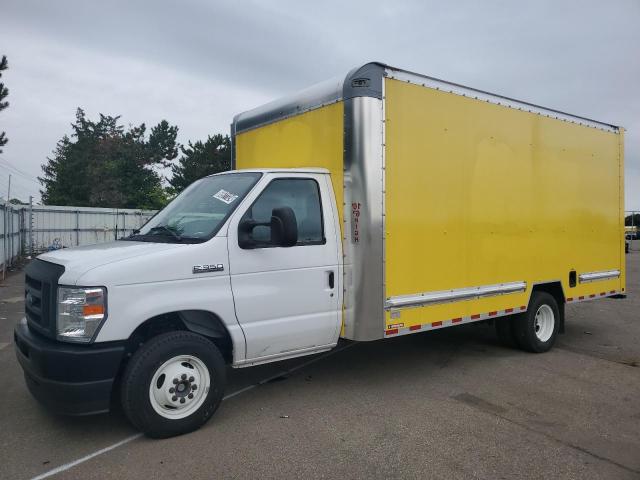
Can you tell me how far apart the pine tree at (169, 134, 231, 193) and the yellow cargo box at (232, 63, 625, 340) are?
37084mm

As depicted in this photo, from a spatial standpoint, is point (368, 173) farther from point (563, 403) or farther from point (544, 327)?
point (544, 327)

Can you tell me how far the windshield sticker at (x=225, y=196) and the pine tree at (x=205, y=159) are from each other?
3835cm

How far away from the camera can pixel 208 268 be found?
4.36 m

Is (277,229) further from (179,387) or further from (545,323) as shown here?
(545,323)

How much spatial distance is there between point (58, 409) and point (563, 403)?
179 inches

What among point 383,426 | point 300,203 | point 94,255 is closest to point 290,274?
point 300,203

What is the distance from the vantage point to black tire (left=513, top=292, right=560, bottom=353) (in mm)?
6871

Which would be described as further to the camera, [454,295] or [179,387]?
[454,295]

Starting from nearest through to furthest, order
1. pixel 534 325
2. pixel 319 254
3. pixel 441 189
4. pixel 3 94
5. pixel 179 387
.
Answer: pixel 179 387 < pixel 319 254 < pixel 441 189 < pixel 534 325 < pixel 3 94

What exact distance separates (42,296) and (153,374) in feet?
3.54

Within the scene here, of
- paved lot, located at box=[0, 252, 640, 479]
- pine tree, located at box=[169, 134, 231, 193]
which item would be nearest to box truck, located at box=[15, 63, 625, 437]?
paved lot, located at box=[0, 252, 640, 479]

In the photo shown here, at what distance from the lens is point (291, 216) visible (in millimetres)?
4414

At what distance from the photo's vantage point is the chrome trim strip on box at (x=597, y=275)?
7.50 meters

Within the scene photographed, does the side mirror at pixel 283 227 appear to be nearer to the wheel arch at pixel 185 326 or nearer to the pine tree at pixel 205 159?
the wheel arch at pixel 185 326
